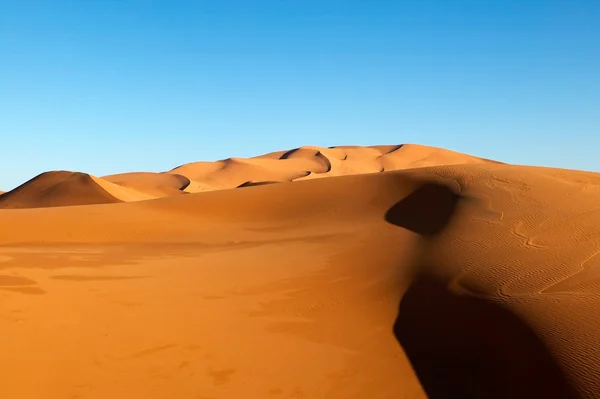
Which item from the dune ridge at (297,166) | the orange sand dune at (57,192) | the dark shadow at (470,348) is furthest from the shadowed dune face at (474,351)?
the dune ridge at (297,166)

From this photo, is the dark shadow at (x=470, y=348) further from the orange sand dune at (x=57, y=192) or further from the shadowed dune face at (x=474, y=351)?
the orange sand dune at (x=57, y=192)

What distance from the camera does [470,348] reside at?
19.0 ft

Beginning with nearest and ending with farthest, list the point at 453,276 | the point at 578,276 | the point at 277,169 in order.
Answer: the point at 578,276
the point at 453,276
the point at 277,169

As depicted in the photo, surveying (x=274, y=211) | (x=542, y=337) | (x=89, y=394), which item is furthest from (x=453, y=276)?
(x=274, y=211)

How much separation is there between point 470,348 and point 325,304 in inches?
101

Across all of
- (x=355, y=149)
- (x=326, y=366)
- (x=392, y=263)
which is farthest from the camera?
(x=355, y=149)

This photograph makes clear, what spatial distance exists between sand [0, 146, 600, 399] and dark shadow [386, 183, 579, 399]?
0.8 inches

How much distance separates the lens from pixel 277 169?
7194cm

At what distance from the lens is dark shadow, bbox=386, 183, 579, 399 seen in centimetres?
480

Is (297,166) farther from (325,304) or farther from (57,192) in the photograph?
(325,304)

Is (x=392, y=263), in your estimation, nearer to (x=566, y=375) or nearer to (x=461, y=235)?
(x=461, y=235)

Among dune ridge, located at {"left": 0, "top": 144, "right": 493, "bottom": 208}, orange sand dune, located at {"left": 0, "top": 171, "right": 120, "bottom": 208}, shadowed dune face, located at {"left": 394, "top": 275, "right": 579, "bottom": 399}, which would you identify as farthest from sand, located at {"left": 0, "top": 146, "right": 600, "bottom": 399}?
dune ridge, located at {"left": 0, "top": 144, "right": 493, "bottom": 208}

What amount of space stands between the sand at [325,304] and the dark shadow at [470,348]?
20 millimetres

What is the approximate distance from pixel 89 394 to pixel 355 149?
82184 millimetres
